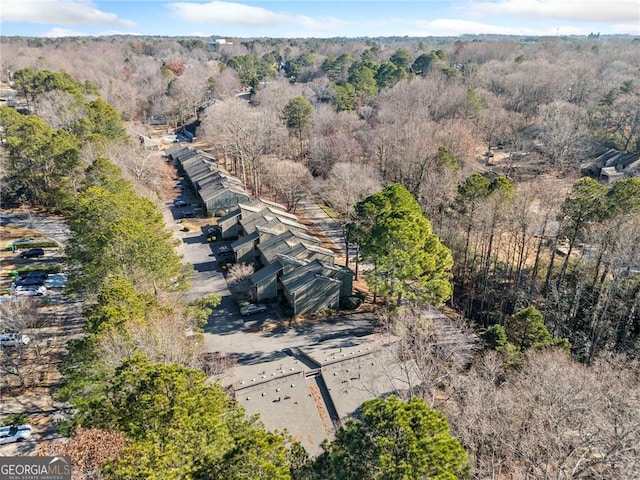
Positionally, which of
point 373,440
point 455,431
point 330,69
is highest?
point 330,69

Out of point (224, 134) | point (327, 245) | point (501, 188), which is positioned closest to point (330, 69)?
point (224, 134)

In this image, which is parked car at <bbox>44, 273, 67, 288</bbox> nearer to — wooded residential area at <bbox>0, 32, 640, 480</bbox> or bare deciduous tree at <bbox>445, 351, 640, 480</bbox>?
wooded residential area at <bbox>0, 32, 640, 480</bbox>

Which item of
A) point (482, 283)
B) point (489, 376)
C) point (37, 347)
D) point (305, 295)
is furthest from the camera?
point (482, 283)

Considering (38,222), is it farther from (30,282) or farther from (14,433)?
(14,433)

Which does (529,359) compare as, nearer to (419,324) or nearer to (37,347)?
(419,324)

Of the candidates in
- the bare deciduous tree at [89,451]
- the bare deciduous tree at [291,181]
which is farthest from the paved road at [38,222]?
the bare deciduous tree at [89,451]
